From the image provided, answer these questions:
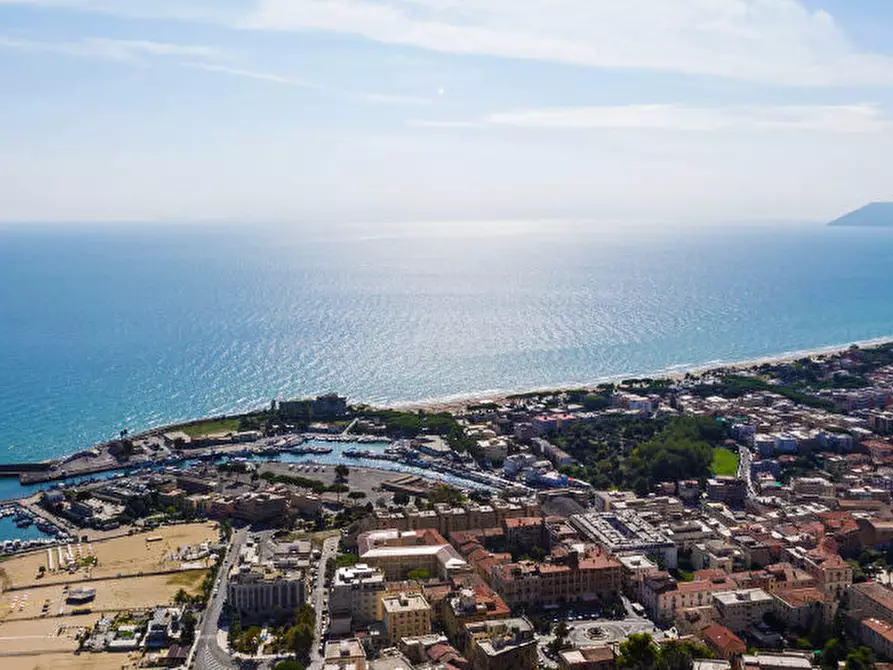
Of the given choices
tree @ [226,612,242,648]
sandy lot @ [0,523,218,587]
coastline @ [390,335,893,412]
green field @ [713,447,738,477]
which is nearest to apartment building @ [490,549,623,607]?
tree @ [226,612,242,648]

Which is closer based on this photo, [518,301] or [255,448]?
[255,448]

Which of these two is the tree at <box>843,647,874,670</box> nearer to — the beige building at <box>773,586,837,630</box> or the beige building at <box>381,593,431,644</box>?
the beige building at <box>773,586,837,630</box>

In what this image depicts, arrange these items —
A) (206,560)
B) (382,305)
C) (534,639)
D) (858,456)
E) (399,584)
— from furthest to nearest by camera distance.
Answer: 1. (382,305)
2. (858,456)
3. (206,560)
4. (399,584)
5. (534,639)

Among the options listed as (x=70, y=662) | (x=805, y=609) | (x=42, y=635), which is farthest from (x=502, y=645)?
(x=42, y=635)

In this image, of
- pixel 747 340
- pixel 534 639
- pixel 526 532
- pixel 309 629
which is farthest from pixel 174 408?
pixel 747 340

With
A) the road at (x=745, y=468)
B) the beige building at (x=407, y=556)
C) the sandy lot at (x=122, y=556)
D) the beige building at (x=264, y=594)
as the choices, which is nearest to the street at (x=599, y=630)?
the beige building at (x=407, y=556)

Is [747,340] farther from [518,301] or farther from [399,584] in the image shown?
[399,584]

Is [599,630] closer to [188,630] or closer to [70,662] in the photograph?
[188,630]
